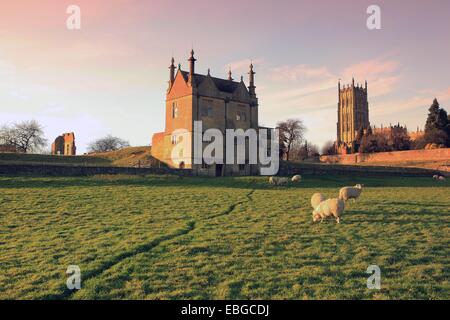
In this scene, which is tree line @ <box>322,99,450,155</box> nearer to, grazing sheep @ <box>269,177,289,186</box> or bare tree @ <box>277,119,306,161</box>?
bare tree @ <box>277,119,306,161</box>

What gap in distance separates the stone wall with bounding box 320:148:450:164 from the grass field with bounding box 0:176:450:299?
62421 millimetres

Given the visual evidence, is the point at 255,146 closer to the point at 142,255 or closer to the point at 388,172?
the point at 388,172

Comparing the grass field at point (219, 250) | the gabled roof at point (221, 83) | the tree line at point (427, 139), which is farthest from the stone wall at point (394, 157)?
the grass field at point (219, 250)

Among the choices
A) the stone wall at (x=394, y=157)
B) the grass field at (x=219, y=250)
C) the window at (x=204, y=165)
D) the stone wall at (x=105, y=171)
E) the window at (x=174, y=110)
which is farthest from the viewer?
the stone wall at (x=394, y=157)

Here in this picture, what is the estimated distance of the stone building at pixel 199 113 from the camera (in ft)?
169

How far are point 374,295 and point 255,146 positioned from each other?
159 ft

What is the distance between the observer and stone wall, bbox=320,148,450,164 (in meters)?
78.8

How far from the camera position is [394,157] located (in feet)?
289

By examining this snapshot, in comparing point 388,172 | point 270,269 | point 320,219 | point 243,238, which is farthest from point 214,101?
point 270,269

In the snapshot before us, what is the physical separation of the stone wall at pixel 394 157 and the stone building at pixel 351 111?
5350 cm

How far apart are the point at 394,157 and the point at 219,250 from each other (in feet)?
277

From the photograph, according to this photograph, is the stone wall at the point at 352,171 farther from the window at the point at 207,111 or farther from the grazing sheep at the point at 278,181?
the grazing sheep at the point at 278,181
